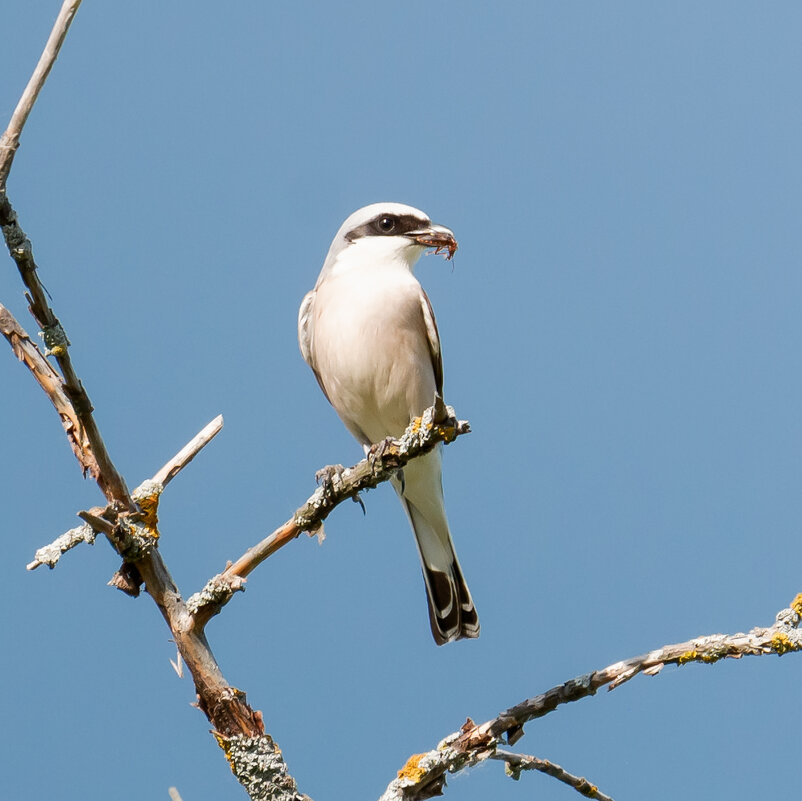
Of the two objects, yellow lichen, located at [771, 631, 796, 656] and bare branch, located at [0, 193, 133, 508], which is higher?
bare branch, located at [0, 193, 133, 508]

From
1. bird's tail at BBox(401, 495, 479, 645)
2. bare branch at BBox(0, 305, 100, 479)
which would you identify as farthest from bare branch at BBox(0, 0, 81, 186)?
bird's tail at BBox(401, 495, 479, 645)

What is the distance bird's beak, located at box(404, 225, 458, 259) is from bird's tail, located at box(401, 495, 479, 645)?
4.42 ft

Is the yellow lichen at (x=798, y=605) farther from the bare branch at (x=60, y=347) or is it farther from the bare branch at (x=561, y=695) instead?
the bare branch at (x=60, y=347)

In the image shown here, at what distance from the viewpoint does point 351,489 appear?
3314 mm

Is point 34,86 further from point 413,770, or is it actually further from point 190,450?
point 413,770

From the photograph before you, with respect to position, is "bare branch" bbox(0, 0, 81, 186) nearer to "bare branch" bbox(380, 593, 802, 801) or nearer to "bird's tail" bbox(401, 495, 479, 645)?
"bare branch" bbox(380, 593, 802, 801)

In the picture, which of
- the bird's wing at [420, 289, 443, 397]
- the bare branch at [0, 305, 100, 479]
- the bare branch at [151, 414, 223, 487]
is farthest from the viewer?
the bird's wing at [420, 289, 443, 397]

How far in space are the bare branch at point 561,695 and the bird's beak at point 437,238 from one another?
2552mm

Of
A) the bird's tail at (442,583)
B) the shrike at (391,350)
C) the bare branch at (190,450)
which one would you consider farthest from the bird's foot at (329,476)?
the bird's tail at (442,583)

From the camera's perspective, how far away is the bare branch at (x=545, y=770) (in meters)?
2.82

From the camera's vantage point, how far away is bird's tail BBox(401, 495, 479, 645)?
4.86 m

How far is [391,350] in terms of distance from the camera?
4.65 meters

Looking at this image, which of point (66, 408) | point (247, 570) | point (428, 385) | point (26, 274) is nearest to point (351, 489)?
point (247, 570)

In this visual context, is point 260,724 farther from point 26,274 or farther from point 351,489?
point 26,274
